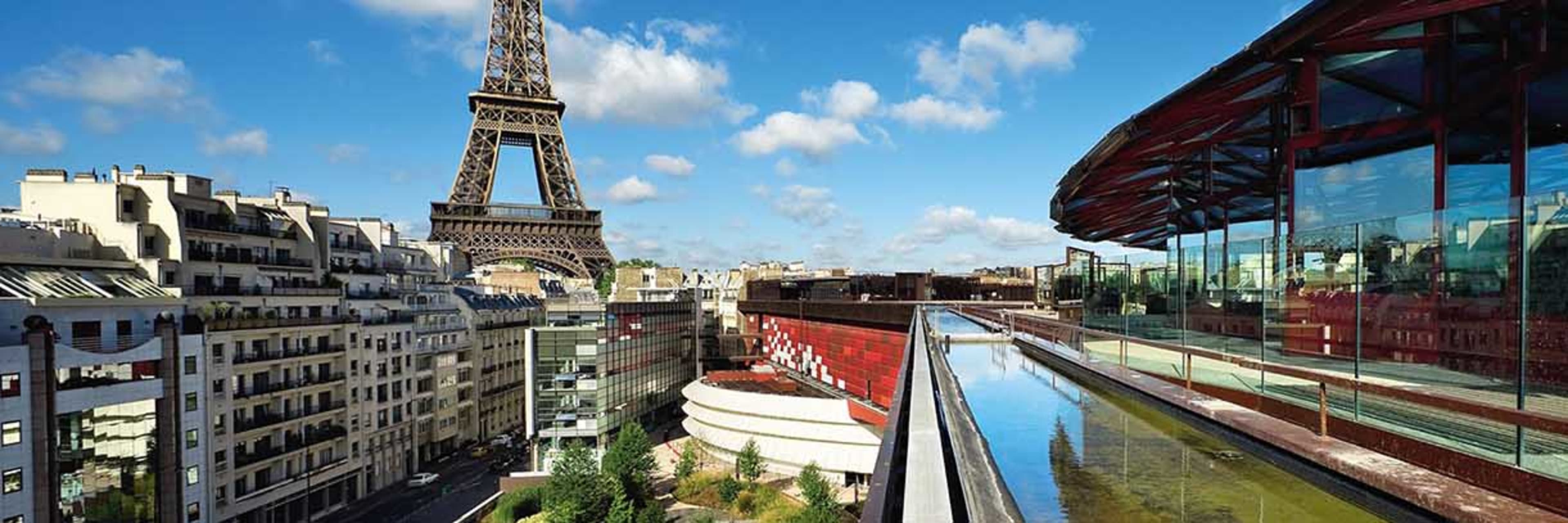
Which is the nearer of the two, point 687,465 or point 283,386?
point 283,386

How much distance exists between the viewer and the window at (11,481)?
1653cm

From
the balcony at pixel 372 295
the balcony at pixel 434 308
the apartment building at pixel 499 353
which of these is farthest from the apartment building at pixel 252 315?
the apartment building at pixel 499 353

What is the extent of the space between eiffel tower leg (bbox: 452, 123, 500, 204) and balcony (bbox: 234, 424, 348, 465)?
3149 cm

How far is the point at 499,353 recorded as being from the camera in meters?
46.0

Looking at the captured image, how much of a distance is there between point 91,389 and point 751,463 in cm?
1973

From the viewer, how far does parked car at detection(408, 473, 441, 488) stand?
3441cm

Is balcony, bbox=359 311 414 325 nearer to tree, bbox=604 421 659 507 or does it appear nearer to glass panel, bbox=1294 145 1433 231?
tree, bbox=604 421 659 507

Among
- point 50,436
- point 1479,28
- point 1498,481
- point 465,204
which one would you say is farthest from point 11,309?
point 465,204

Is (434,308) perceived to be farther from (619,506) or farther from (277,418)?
(619,506)

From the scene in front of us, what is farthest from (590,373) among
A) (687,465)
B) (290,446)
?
(290,446)

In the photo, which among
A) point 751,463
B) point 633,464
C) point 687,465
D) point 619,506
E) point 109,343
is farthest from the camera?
point 687,465

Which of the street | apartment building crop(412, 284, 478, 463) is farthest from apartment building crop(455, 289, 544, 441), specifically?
the street

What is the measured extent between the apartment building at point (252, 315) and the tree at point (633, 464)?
11.8m

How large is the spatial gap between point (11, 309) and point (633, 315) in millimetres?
24306
